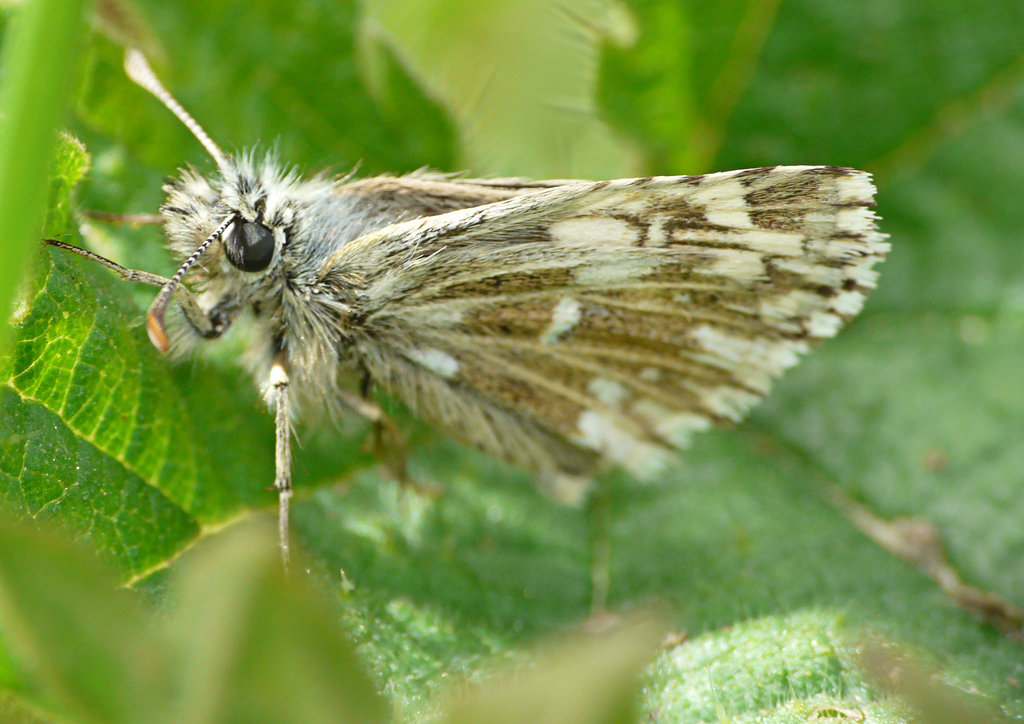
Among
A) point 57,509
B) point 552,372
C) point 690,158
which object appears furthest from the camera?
point 690,158

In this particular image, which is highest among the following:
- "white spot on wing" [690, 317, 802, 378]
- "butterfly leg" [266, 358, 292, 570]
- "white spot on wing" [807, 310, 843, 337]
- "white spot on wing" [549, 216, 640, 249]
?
"white spot on wing" [549, 216, 640, 249]

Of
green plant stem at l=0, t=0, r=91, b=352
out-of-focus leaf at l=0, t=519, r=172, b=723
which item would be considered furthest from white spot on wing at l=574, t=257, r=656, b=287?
out-of-focus leaf at l=0, t=519, r=172, b=723

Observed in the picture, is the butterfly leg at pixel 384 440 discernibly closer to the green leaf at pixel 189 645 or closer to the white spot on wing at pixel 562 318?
the white spot on wing at pixel 562 318

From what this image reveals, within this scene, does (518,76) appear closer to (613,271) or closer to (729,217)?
(613,271)

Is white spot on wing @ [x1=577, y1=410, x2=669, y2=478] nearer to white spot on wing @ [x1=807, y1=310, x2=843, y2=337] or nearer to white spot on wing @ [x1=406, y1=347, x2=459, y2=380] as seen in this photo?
white spot on wing @ [x1=406, y1=347, x2=459, y2=380]

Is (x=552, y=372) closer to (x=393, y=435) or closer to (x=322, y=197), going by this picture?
(x=393, y=435)

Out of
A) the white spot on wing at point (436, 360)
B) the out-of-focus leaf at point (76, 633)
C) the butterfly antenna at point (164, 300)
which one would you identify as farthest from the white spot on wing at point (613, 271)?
the out-of-focus leaf at point (76, 633)

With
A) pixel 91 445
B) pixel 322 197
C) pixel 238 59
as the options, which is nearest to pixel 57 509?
pixel 91 445
